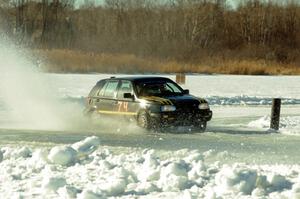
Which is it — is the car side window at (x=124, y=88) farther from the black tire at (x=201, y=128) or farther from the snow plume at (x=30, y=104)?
the snow plume at (x=30, y=104)

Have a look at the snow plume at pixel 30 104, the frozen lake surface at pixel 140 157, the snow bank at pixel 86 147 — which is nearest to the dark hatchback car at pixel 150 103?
the frozen lake surface at pixel 140 157

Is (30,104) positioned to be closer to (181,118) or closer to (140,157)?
(181,118)

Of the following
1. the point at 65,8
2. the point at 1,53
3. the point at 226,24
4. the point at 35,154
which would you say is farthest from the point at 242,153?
the point at 65,8

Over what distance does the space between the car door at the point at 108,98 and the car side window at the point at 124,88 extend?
0.17m

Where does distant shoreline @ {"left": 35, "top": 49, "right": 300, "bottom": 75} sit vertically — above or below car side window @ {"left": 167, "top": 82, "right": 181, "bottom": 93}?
below

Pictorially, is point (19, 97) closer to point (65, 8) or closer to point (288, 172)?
point (288, 172)

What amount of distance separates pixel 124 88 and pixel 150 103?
1419 millimetres

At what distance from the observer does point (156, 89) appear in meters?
17.6

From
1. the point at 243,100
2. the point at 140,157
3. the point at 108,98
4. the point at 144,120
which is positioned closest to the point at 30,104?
the point at 108,98

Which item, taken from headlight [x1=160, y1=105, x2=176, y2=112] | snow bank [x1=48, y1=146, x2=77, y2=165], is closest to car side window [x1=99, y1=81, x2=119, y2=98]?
headlight [x1=160, y1=105, x2=176, y2=112]

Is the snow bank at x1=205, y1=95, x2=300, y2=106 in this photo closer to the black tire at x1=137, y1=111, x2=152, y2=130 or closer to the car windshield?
the car windshield

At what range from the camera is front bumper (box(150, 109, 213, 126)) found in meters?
16.4

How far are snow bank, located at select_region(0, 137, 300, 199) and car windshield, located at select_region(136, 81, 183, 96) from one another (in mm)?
7121

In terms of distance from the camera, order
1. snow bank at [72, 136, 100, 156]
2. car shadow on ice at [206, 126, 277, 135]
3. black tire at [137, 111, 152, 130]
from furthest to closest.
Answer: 1. car shadow on ice at [206, 126, 277, 135]
2. black tire at [137, 111, 152, 130]
3. snow bank at [72, 136, 100, 156]
